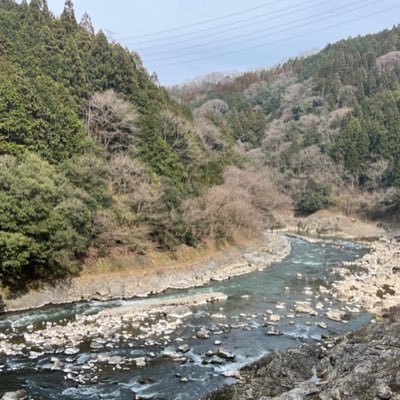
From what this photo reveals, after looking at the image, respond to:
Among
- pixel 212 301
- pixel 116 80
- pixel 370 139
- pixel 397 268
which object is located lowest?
pixel 397 268

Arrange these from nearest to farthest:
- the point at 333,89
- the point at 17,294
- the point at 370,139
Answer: the point at 17,294, the point at 370,139, the point at 333,89

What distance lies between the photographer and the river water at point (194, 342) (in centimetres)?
1317

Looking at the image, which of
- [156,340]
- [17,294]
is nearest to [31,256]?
[17,294]

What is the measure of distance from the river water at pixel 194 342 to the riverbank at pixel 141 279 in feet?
2.88

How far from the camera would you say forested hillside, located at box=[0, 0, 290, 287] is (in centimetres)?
2222

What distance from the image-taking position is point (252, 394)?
39.8 ft

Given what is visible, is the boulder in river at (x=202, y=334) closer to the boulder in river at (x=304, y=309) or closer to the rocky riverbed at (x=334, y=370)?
the rocky riverbed at (x=334, y=370)

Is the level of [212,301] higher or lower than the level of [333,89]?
lower

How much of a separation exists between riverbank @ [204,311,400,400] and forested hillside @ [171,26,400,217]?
156 feet

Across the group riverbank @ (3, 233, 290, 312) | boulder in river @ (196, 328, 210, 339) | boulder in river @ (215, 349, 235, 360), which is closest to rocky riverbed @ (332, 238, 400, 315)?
riverbank @ (3, 233, 290, 312)

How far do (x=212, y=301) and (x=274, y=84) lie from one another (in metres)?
91.5

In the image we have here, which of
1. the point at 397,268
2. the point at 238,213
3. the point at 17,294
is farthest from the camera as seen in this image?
the point at 238,213

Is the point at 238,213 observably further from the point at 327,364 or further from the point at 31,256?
the point at 327,364

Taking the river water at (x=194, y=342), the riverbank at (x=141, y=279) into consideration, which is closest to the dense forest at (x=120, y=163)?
the riverbank at (x=141, y=279)
